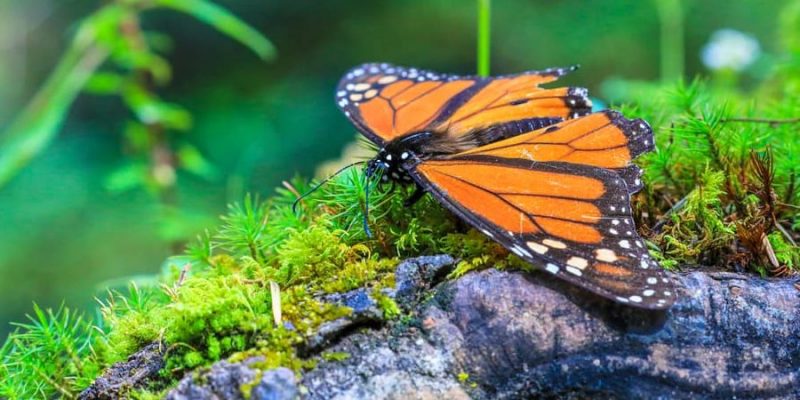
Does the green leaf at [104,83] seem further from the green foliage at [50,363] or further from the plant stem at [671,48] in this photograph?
the plant stem at [671,48]

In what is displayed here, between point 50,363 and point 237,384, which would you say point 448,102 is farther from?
point 50,363

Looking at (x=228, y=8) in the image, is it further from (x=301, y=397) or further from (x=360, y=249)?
(x=301, y=397)

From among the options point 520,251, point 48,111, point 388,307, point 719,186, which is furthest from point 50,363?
point 719,186

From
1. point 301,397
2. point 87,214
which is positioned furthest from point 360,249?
point 87,214

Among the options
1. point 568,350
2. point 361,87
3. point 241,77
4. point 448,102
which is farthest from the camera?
point 241,77

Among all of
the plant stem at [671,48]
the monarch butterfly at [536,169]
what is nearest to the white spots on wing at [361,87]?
the monarch butterfly at [536,169]

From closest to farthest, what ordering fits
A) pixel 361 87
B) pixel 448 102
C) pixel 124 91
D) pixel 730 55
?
pixel 448 102 → pixel 361 87 → pixel 124 91 → pixel 730 55
